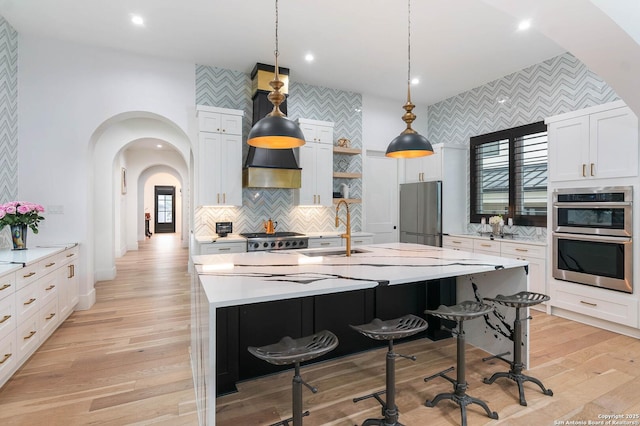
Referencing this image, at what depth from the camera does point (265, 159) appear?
455 centimetres

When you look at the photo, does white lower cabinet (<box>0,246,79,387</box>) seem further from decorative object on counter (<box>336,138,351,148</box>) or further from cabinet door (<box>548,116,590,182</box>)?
cabinet door (<box>548,116,590,182</box>)

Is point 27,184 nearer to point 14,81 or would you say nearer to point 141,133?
point 14,81

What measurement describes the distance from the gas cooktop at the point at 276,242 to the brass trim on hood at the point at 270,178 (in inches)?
28.1

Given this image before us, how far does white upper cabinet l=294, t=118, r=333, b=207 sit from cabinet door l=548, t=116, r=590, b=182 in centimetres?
283

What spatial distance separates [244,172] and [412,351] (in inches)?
124

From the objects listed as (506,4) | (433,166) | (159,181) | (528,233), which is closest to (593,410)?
(506,4)

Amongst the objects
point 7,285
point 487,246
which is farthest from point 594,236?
point 7,285

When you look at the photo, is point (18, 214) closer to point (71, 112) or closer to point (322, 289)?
point (71, 112)

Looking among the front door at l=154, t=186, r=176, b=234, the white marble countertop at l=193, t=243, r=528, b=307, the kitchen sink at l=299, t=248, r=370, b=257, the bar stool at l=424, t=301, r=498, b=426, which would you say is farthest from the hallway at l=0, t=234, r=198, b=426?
the front door at l=154, t=186, r=176, b=234

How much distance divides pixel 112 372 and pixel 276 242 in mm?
2217

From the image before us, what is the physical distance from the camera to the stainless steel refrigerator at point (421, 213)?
5.29 m

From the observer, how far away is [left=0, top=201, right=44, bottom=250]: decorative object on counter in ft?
10.7

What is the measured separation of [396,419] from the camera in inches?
74.0

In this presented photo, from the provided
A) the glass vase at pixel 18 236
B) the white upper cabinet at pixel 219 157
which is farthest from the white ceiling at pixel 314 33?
the glass vase at pixel 18 236
